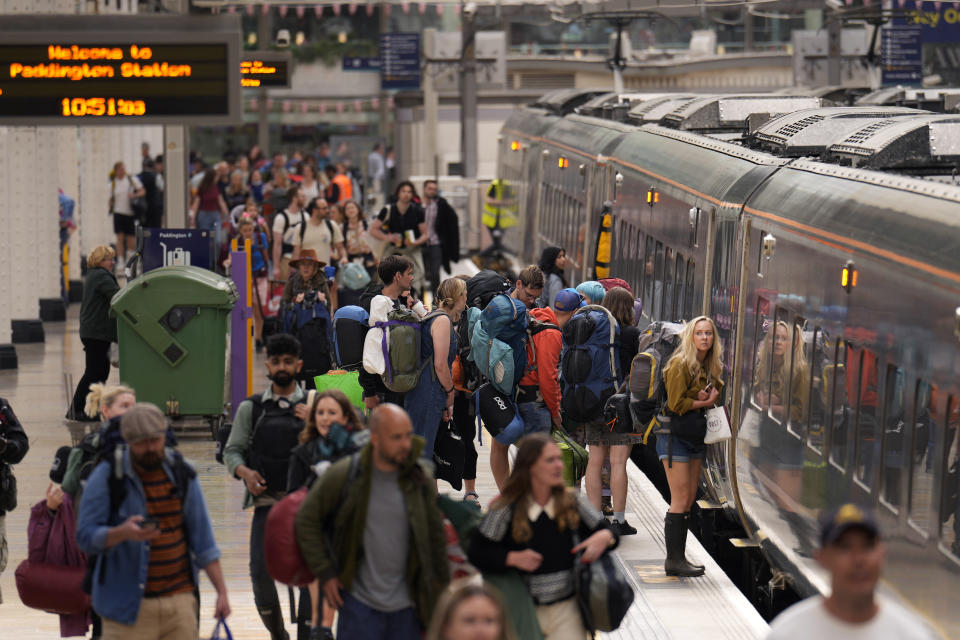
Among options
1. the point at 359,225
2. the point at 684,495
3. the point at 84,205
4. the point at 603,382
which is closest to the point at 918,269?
the point at 684,495

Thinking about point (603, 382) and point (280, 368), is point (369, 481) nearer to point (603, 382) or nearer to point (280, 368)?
point (280, 368)

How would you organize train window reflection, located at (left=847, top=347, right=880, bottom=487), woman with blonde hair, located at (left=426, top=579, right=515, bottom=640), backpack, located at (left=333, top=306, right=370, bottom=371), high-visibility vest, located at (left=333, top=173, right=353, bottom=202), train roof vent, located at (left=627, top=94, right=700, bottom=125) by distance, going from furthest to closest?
1. high-visibility vest, located at (left=333, top=173, right=353, bottom=202)
2. train roof vent, located at (left=627, top=94, right=700, bottom=125)
3. backpack, located at (left=333, top=306, right=370, bottom=371)
4. train window reflection, located at (left=847, top=347, right=880, bottom=487)
5. woman with blonde hair, located at (left=426, top=579, right=515, bottom=640)

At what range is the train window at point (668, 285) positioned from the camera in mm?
14305

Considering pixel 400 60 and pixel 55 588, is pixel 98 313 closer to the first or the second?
pixel 55 588

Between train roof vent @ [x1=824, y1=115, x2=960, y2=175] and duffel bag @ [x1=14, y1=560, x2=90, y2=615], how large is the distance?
5.06 metres

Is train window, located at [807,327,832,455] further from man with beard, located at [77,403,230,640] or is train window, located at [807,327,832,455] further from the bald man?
man with beard, located at [77,403,230,640]

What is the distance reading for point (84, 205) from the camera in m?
28.7

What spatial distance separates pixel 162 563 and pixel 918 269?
3.56 meters

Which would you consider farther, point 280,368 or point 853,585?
point 280,368

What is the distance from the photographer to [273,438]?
8070 millimetres

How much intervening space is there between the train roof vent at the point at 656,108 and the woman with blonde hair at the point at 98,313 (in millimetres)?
6166

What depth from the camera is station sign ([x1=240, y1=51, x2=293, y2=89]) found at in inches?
820

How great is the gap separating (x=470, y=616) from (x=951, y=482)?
2913 millimetres

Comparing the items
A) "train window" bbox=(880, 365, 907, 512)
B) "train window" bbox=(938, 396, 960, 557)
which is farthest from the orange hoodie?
"train window" bbox=(938, 396, 960, 557)
